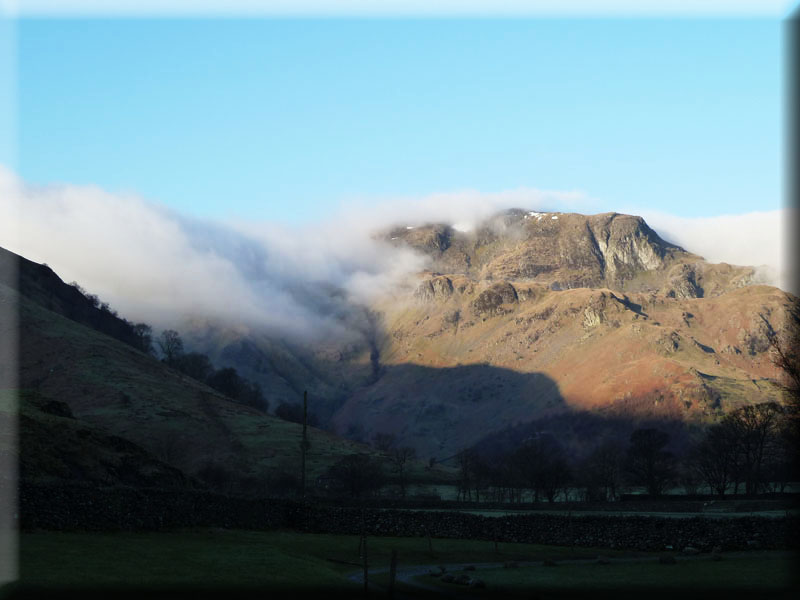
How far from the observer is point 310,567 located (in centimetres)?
4803

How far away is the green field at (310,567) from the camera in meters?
39.7

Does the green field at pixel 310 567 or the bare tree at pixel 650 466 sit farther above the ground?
the green field at pixel 310 567

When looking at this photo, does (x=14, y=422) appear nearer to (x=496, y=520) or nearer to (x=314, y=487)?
(x=496, y=520)

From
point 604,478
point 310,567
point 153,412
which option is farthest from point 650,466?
point 310,567

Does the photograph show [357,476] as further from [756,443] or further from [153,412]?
[756,443]

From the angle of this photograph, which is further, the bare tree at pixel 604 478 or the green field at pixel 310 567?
the bare tree at pixel 604 478

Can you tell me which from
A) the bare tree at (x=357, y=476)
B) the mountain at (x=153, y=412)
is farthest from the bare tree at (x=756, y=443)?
the mountain at (x=153, y=412)

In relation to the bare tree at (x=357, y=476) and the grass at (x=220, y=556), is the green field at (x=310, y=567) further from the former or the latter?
the bare tree at (x=357, y=476)

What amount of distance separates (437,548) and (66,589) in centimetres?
3543

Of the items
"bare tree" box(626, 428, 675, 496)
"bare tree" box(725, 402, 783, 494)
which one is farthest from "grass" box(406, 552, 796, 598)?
"bare tree" box(626, 428, 675, 496)

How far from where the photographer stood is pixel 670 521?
62969 millimetres

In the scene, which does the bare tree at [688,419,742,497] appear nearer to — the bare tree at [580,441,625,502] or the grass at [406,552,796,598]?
the bare tree at [580,441,625,502]

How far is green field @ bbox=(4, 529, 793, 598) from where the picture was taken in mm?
39719

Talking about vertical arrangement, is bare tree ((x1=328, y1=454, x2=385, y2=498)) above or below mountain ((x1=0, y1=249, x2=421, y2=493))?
below
